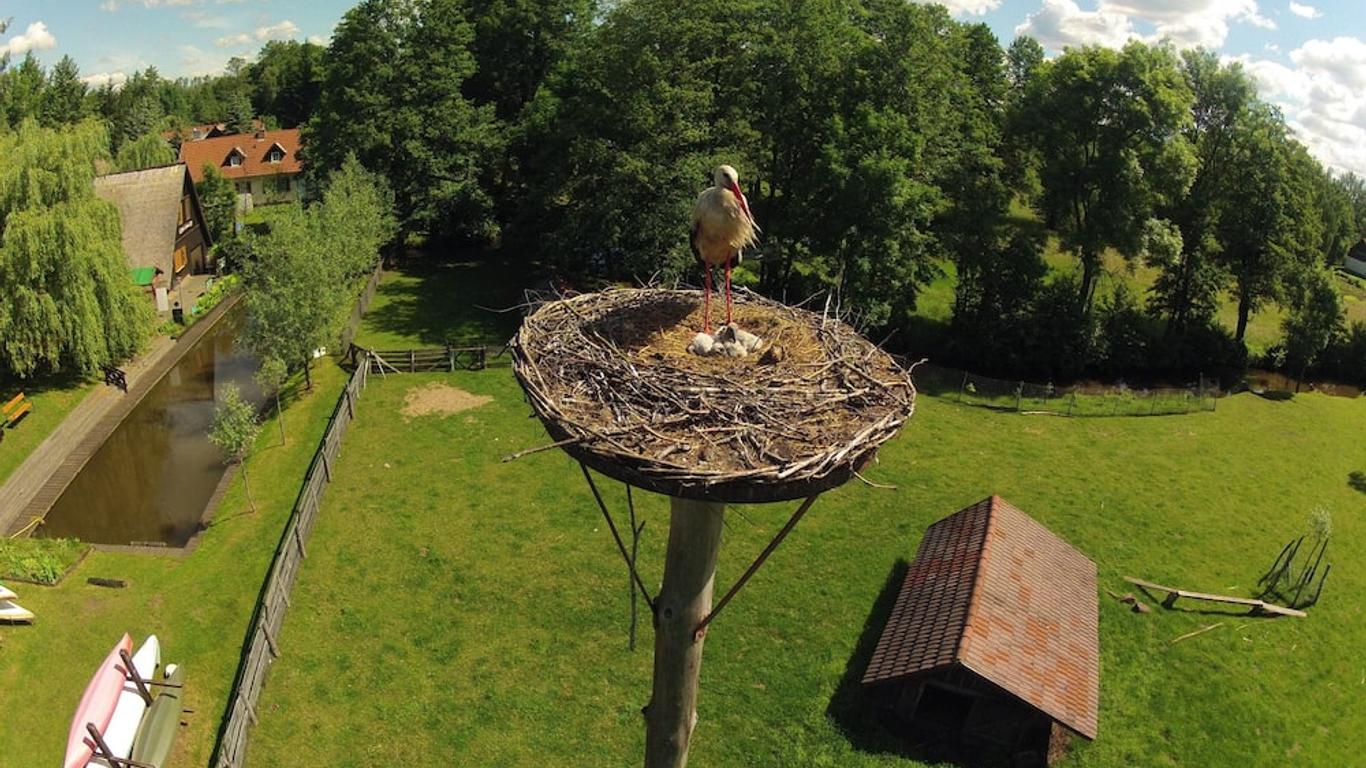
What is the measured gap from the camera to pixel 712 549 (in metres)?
5.98

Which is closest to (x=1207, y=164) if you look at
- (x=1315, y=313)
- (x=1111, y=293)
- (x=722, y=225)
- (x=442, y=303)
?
(x=1111, y=293)

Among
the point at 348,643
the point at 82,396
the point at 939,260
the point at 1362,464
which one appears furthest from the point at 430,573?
the point at 1362,464

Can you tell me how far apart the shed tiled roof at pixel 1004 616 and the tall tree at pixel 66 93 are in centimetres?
5738

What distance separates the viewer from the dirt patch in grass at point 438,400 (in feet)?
83.3

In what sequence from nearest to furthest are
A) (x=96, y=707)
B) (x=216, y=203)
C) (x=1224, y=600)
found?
(x=96, y=707)
(x=1224, y=600)
(x=216, y=203)

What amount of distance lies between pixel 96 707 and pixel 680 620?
481 inches

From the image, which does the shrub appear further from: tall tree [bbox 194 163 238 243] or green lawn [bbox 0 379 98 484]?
tall tree [bbox 194 163 238 243]

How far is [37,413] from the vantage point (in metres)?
24.5

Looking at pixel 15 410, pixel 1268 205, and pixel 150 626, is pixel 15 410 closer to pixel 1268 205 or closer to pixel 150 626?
pixel 150 626

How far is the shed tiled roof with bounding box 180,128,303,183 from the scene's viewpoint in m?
56.2

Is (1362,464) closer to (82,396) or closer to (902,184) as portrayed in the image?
(902,184)

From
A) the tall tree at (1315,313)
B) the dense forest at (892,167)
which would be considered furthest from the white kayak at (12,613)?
the tall tree at (1315,313)

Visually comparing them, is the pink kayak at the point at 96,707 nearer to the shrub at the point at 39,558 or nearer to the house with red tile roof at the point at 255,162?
the shrub at the point at 39,558

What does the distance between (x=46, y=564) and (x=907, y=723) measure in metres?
17.9
